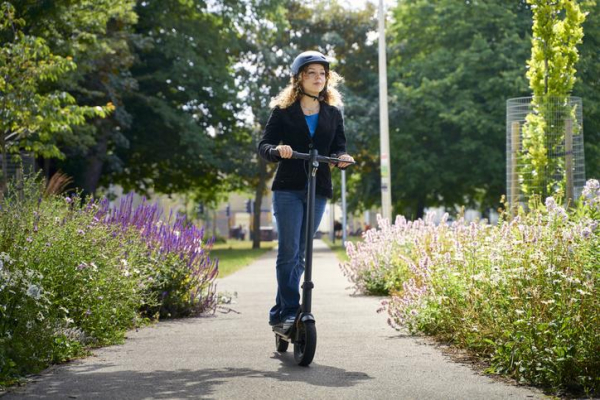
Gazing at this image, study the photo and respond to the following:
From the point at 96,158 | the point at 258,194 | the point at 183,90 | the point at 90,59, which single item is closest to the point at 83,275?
the point at 90,59

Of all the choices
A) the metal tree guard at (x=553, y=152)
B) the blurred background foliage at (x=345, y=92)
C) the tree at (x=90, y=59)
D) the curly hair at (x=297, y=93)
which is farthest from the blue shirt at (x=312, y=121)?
the blurred background foliage at (x=345, y=92)

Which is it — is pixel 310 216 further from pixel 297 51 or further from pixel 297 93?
pixel 297 51

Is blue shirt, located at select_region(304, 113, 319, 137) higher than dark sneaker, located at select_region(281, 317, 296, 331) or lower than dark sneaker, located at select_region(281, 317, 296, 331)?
higher

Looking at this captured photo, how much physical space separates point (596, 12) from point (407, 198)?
35.6 ft

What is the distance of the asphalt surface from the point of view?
18.8 ft

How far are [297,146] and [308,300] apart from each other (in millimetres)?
1141

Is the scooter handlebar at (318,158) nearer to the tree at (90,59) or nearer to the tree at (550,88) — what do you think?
the tree at (550,88)

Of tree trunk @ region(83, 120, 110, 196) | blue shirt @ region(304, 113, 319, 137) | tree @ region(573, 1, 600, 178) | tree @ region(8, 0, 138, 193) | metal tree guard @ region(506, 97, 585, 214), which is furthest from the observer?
tree @ region(573, 1, 600, 178)

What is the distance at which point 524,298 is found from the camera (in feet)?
20.6

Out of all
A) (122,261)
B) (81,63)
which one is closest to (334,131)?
(122,261)

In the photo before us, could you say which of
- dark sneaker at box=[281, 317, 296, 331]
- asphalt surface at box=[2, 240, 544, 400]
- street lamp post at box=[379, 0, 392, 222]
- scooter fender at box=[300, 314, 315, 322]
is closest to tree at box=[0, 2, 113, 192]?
street lamp post at box=[379, 0, 392, 222]

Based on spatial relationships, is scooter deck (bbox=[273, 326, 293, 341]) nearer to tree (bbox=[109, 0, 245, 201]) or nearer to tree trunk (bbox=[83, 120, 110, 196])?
tree trunk (bbox=[83, 120, 110, 196])

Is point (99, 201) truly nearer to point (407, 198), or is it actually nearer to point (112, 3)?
point (112, 3)

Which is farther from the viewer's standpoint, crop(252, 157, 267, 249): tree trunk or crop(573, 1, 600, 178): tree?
crop(252, 157, 267, 249): tree trunk
